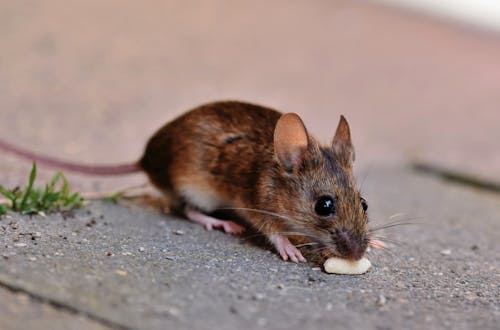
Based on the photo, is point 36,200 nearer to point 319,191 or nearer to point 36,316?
point 36,316

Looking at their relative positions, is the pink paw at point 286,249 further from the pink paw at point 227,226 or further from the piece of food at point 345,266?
the pink paw at point 227,226

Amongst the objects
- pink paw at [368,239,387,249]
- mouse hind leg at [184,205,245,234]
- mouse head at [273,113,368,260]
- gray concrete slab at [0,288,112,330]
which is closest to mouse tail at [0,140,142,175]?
mouse hind leg at [184,205,245,234]

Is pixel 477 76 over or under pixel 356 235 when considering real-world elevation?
over

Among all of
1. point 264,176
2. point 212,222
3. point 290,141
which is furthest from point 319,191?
point 212,222

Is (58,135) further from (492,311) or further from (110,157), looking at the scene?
(492,311)

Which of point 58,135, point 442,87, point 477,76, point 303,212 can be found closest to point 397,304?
point 303,212

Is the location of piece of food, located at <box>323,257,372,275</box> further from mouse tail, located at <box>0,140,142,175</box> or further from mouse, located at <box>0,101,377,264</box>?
mouse tail, located at <box>0,140,142,175</box>
